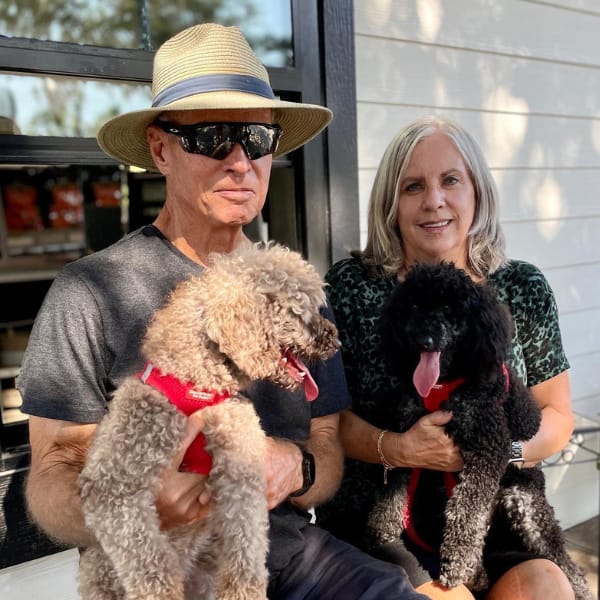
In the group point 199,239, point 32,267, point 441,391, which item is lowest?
point 441,391

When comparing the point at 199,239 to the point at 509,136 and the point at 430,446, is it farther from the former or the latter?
the point at 509,136

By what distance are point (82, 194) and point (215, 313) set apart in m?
6.07

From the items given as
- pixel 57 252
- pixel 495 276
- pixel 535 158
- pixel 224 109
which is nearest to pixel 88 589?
pixel 224 109

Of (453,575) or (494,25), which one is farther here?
(494,25)

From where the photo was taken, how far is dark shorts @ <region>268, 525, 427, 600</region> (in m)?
2.13

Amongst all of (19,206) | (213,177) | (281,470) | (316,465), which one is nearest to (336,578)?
(316,465)

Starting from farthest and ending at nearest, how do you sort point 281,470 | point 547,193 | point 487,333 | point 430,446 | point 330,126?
point 547,193 → point 330,126 → point 430,446 → point 487,333 → point 281,470

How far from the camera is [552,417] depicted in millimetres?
2725

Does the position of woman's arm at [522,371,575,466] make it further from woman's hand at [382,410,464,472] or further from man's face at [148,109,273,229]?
man's face at [148,109,273,229]

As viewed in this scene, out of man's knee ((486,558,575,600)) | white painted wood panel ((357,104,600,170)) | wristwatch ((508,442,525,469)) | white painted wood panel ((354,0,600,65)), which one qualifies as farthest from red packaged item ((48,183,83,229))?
man's knee ((486,558,575,600))

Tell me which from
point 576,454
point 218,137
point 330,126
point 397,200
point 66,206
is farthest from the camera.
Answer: point 66,206

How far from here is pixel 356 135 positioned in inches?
141

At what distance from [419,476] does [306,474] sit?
0.66 m

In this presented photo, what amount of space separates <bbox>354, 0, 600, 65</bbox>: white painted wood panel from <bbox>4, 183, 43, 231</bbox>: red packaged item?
15.3 ft
